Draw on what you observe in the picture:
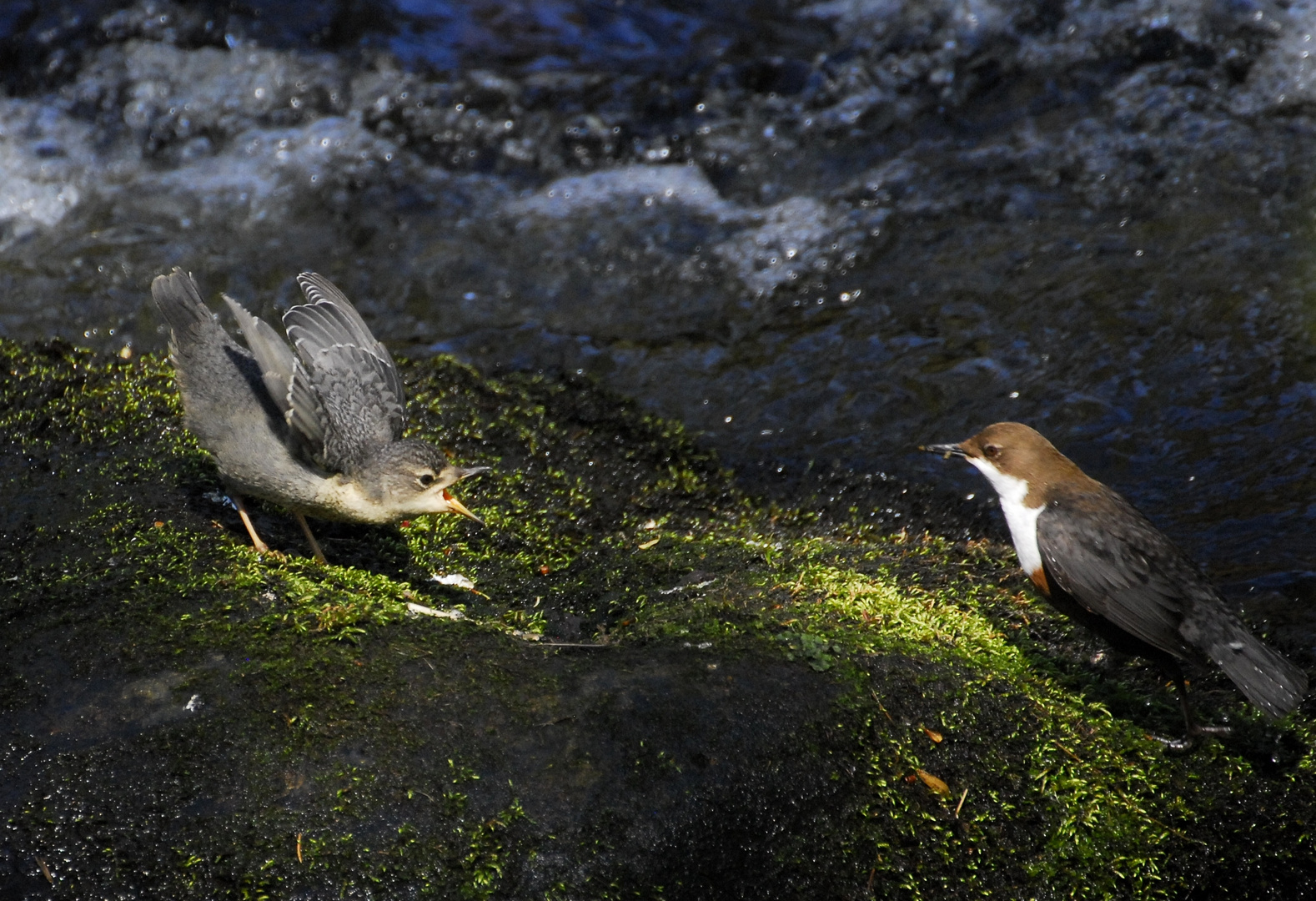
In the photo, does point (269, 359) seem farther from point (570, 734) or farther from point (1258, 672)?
point (1258, 672)

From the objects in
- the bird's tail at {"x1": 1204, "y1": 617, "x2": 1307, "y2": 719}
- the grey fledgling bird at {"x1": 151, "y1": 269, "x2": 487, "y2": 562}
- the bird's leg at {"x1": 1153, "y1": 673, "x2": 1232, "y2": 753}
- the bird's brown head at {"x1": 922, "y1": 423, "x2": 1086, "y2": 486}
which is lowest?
the bird's leg at {"x1": 1153, "y1": 673, "x2": 1232, "y2": 753}

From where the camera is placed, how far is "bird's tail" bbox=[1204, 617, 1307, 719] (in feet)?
11.3

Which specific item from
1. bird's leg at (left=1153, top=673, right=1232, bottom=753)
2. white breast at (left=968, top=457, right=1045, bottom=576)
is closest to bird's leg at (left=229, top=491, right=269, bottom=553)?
white breast at (left=968, top=457, right=1045, bottom=576)

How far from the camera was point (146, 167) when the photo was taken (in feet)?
28.3

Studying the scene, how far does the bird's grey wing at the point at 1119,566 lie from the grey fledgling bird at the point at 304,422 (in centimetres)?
220

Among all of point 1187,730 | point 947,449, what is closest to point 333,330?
point 947,449

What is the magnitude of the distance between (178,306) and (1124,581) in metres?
3.89

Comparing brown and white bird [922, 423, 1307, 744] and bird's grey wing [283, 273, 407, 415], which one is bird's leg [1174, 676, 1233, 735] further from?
bird's grey wing [283, 273, 407, 415]

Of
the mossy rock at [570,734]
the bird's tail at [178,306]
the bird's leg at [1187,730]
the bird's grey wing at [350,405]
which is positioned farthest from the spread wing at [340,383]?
the bird's leg at [1187,730]

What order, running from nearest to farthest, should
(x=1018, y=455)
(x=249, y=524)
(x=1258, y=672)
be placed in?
(x=1258, y=672) < (x=249, y=524) < (x=1018, y=455)

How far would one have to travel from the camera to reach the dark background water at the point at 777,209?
6125 millimetres

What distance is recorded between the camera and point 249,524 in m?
4.28

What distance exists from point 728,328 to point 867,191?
206 centimetres

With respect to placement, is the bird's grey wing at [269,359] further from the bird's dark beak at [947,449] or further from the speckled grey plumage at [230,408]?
the bird's dark beak at [947,449]
